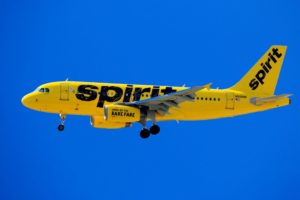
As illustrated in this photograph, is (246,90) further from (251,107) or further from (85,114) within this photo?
(85,114)

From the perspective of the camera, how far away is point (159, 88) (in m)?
68.2

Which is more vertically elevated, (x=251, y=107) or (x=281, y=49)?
(x=281, y=49)

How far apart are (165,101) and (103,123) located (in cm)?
700

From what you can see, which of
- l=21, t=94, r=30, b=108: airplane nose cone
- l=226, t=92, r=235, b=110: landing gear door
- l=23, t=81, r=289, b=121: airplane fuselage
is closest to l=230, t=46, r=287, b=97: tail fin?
l=23, t=81, r=289, b=121: airplane fuselage

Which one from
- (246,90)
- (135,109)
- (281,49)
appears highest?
(281,49)

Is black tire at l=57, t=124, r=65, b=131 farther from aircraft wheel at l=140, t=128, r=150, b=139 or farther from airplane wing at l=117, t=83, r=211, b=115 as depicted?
aircraft wheel at l=140, t=128, r=150, b=139

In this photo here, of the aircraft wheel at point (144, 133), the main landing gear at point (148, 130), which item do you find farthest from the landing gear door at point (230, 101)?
the aircraft wheel at point (144, 133)

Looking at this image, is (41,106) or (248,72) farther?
(248,72)

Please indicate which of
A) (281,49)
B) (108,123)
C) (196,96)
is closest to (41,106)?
(108,123)

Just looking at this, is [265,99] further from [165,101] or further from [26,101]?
[26,101]

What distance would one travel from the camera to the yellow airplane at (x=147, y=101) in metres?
Answer: 65.0

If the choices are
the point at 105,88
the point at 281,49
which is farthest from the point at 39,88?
the point at 281,49

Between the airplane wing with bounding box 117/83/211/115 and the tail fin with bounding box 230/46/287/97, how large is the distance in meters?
8.04

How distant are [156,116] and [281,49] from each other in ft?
48.4
